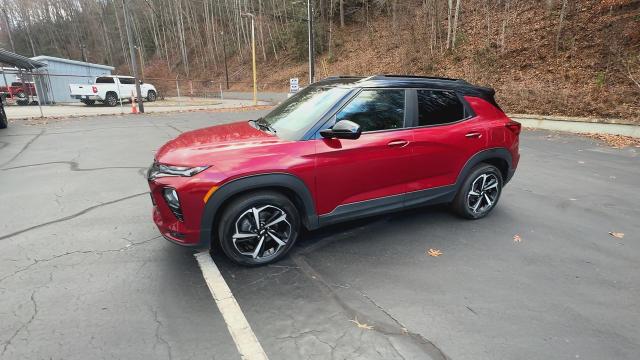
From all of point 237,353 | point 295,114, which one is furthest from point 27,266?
point 295,114

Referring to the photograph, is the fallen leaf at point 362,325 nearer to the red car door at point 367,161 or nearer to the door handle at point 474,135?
→ the red car door at point 367,161

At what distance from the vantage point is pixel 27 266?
3223mm

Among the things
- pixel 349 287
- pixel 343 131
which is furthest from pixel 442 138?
pixel 349 287

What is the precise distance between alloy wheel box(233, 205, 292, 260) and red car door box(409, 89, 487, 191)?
57.5 inches

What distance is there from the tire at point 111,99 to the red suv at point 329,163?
24.0 metres

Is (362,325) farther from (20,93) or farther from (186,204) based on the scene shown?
(20,93)

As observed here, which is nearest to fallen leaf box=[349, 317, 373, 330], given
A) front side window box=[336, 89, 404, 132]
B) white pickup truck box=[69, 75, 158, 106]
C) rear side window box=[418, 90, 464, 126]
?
front side window box=[336, 89, 404, 132]

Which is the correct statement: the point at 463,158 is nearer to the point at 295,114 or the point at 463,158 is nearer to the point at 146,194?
the point at 295,114

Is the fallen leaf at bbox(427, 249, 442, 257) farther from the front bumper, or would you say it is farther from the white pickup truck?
the white pickup truck

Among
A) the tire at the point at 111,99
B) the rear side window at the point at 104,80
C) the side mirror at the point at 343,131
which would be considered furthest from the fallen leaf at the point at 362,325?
the rear side window at the point at 104,80

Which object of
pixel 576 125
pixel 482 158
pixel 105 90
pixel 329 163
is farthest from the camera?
pixel 105 90

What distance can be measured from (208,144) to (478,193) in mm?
3157

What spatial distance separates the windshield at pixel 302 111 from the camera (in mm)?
3334

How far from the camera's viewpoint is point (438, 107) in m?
3.89
